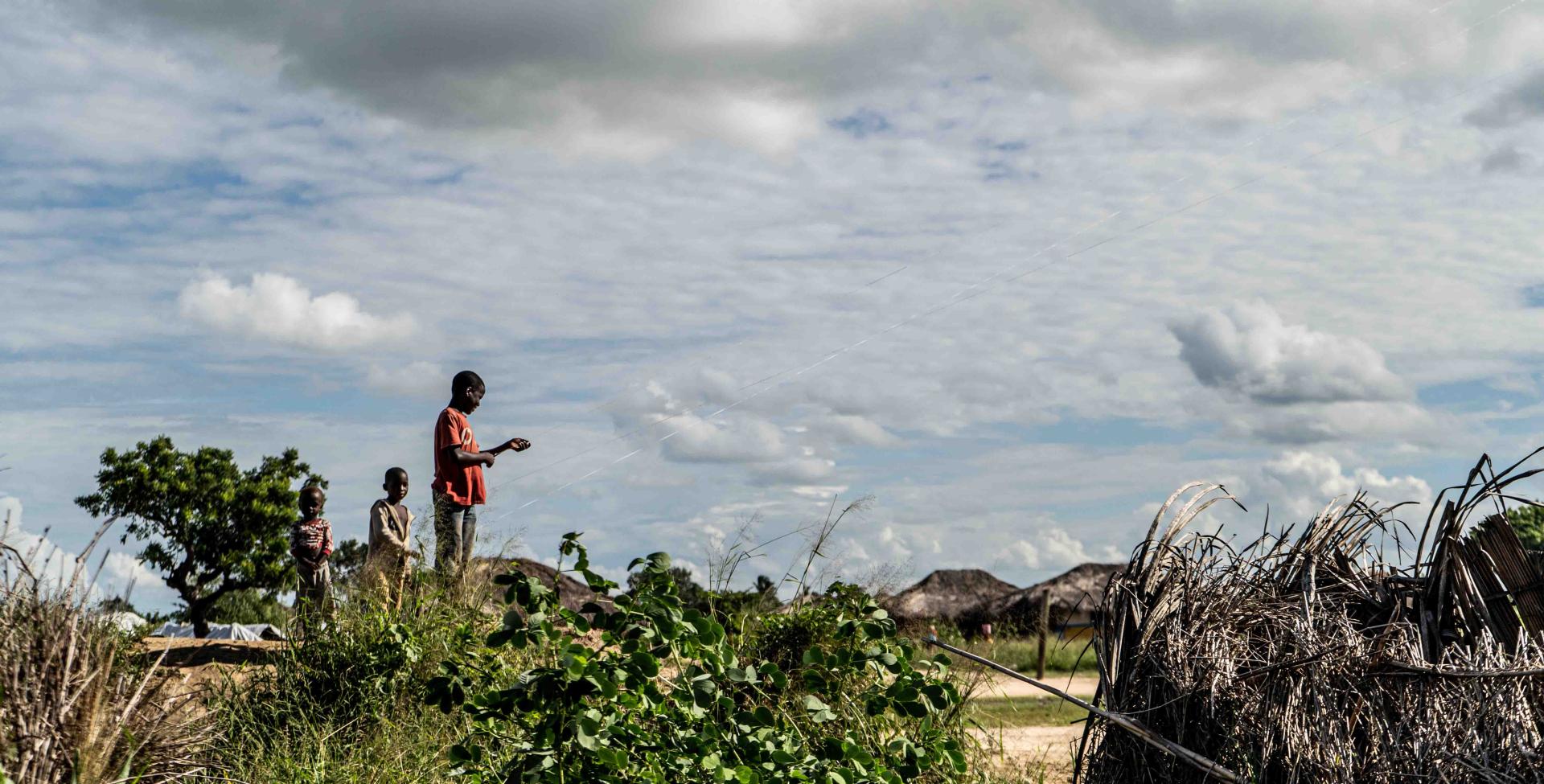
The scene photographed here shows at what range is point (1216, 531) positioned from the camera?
13.8 ft

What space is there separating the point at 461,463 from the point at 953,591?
364 inches

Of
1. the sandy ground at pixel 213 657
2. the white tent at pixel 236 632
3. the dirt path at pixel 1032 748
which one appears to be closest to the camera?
the dirt path at pixel 1032 748

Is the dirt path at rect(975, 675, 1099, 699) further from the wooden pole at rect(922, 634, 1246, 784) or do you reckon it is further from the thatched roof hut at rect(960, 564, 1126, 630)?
the wooden pole at rect(922, 634, 1246, 784)

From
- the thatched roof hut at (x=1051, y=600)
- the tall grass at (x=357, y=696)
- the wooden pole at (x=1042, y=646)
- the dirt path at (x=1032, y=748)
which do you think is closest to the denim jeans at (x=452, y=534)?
the tall grass at (x=357, y=696)

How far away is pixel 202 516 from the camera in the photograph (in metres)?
20.0

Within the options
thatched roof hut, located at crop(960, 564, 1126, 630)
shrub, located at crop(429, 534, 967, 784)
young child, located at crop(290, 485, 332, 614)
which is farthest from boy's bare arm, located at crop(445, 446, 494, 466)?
thatched roof hut, located at crop(960, 564, 1126, 630)

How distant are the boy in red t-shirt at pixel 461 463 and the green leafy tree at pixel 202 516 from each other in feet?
40.7

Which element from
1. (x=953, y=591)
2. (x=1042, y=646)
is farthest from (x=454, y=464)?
(x=953, y=591)

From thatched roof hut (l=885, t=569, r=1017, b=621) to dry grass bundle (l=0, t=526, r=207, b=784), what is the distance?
12001mm

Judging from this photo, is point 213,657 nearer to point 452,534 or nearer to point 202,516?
point 452,534

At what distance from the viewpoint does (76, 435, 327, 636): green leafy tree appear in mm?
19719

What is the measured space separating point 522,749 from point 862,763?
3.69 ft

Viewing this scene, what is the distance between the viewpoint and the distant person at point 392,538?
8.06m

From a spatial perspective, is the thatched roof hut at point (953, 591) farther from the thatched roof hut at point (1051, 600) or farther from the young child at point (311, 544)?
the young child at point (311, 544)
